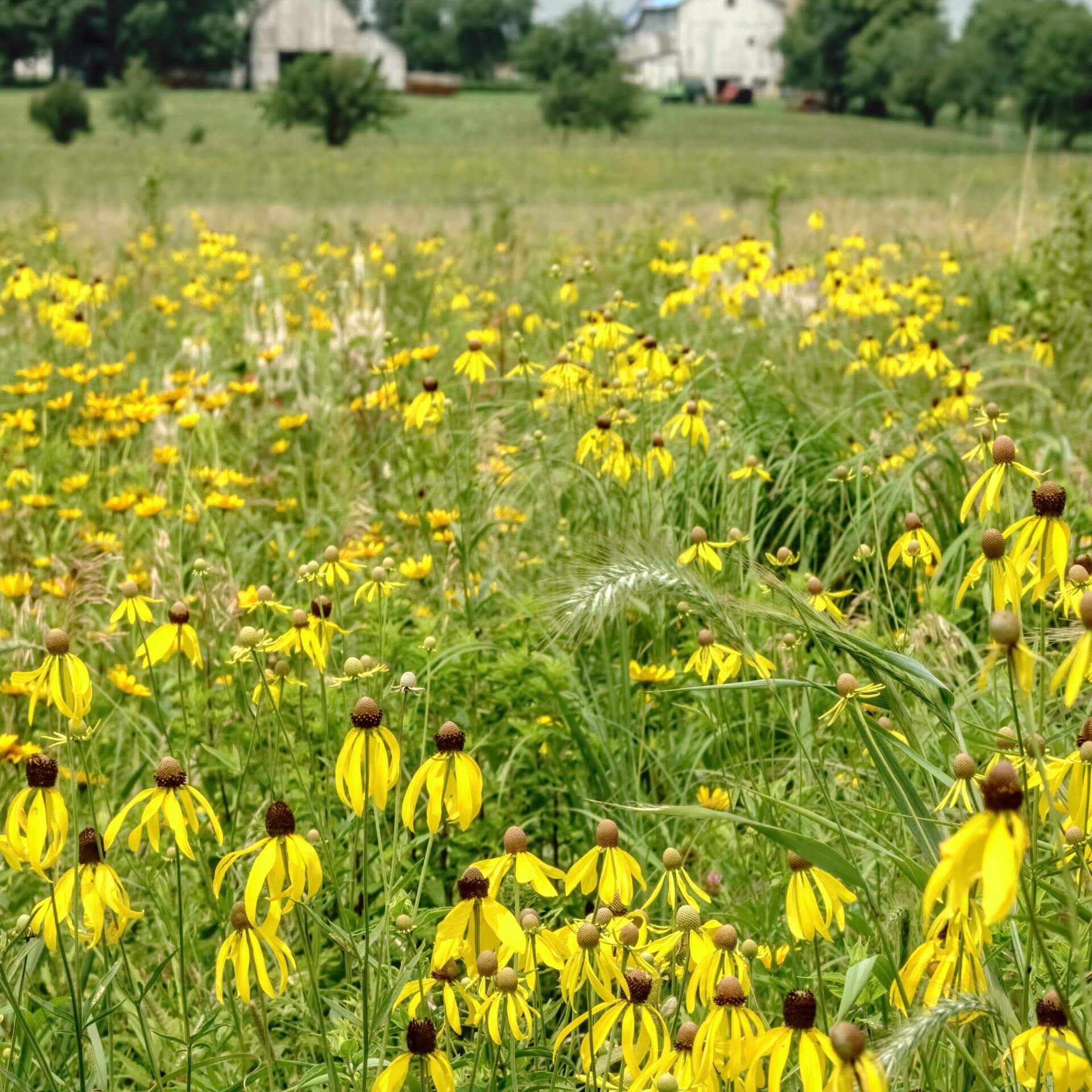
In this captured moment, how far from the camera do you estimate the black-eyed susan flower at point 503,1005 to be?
130cm

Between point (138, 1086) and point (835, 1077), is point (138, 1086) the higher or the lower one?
the lower one

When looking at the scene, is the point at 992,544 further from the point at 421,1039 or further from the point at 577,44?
the point at 577,44

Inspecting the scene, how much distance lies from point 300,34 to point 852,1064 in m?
85.7

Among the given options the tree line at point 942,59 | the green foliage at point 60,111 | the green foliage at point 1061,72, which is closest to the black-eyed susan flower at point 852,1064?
the green foliage at point 60,111

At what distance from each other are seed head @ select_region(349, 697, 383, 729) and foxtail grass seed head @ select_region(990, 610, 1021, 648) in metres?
0.60

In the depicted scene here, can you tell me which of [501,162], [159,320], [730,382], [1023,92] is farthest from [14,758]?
[1023,92]

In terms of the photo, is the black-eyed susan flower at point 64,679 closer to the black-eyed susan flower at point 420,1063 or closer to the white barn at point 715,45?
the black-eyed susan flower at point 420,1063

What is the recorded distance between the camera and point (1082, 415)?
188 inches

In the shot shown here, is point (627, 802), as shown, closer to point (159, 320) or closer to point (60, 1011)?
point (60, 1011)

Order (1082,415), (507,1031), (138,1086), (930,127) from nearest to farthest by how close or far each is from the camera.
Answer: (507,1031) → (138,1086) → (1082,415) → (930,127)

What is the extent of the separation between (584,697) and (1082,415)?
9.10ft

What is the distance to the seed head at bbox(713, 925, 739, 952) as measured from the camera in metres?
1.32

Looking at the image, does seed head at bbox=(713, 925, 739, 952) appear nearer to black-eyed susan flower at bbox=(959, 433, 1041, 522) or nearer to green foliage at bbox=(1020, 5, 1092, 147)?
black-eyed susan flower at bbox=(959, 433, 1041, 522)

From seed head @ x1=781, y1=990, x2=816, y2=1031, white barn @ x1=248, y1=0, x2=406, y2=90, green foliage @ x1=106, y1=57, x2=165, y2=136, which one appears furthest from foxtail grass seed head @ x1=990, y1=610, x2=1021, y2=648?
white barn @ x1=248, y1=0, x2=406, y2=90
